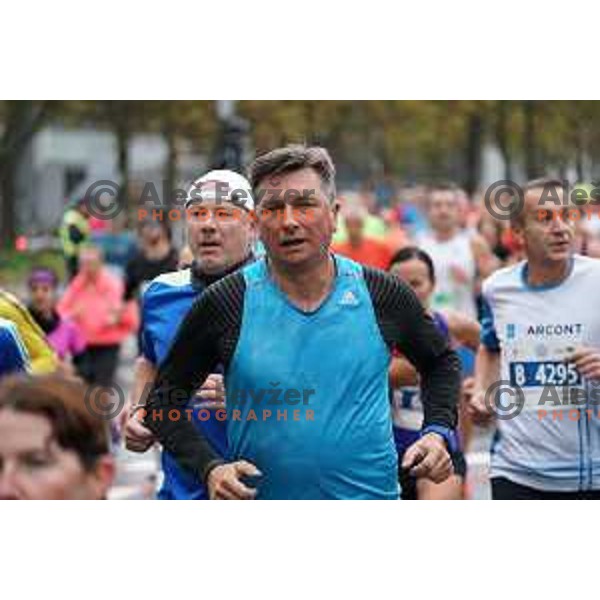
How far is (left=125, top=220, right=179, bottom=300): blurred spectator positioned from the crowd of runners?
5.25m

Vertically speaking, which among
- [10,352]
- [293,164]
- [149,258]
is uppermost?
[149,258]

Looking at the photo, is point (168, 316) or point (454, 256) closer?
point (168, 316)

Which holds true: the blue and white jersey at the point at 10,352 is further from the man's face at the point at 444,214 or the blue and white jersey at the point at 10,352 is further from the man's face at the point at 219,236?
the man's face at the point at 444,214

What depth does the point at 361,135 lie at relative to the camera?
171 ft

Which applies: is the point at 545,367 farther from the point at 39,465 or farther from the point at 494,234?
the point at 494,234

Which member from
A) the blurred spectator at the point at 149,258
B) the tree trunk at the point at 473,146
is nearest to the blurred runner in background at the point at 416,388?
the blurred spectator at the point at 149,258

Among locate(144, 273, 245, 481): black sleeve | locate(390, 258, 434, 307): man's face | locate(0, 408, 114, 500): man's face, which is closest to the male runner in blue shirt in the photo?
locate(144, 273, 245, 481): black sleeve

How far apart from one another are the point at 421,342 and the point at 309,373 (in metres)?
0.42

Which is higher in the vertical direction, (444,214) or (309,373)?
(444,214)

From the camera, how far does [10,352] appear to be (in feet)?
19.7

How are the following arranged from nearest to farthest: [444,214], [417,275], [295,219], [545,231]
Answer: [295,219] → [545,231] → [417,275] → [444,214]

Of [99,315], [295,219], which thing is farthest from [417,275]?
[99,315]

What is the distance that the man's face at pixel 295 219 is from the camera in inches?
194

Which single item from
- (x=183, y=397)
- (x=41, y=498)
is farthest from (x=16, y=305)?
(x=41, y=498)
